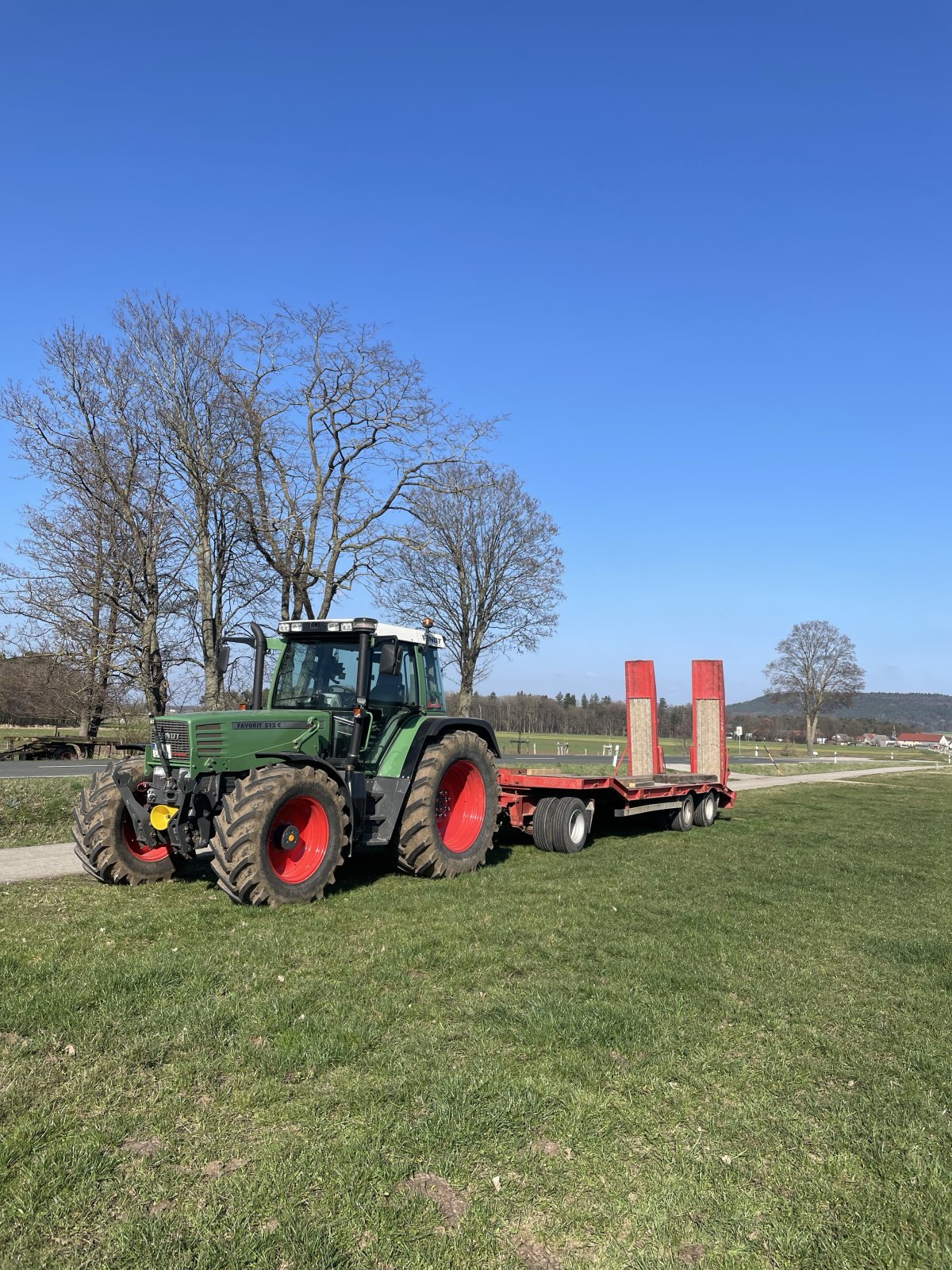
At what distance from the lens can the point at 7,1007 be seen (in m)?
4.59

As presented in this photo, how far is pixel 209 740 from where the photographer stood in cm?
746

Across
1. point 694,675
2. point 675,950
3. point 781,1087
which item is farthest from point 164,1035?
point 694,675

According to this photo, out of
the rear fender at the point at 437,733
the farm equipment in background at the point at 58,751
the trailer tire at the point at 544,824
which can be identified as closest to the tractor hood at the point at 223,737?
the rear fender at the point at 437,733

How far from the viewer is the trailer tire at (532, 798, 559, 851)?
36.2ft

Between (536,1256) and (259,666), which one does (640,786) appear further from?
(536,1256)

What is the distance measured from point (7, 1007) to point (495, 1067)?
107 inches

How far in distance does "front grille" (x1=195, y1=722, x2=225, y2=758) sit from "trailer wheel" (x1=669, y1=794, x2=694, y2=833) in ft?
28.4

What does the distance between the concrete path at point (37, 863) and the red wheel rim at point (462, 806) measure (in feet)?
12.9

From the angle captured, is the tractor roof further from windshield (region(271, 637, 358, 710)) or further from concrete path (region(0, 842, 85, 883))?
concrete path (region(0, 842, 85, 883))

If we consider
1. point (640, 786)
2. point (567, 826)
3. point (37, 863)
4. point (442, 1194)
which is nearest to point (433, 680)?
point (567, 826)

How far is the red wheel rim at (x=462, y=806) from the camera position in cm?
950

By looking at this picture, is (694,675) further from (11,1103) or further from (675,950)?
(11,1103)

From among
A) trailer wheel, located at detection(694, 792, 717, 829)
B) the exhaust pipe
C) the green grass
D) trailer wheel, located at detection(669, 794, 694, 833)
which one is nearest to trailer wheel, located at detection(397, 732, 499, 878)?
the exhaust pipe

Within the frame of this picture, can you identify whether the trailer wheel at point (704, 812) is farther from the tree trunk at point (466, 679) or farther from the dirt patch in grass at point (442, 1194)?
the tree trunk at point (466, 679)
